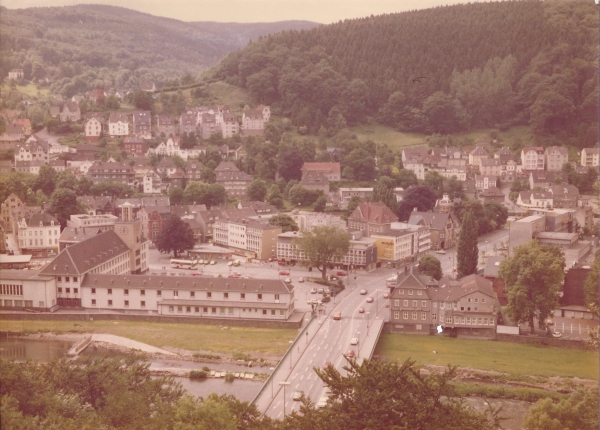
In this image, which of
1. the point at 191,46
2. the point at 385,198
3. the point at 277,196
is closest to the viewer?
the point at 385,198

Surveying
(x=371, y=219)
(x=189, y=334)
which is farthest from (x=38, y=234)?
(x=371, y=219)

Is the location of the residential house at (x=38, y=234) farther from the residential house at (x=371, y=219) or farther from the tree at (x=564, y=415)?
the tree at (x=564, y=415)

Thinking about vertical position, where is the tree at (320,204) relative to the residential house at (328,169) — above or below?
below

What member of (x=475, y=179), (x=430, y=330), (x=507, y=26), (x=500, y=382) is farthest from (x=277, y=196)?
(x=507, y=26)

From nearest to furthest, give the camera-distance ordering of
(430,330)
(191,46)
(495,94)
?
(430,330)
(495,94)
(191,46)

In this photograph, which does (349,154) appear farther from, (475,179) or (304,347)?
(304,347)

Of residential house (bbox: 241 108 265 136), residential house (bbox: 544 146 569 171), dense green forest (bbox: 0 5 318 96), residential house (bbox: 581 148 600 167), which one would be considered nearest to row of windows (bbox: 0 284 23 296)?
residential house (bbox: 241 108 265 136)

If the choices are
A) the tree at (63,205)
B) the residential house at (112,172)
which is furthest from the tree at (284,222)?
the residential house at (112,172)
